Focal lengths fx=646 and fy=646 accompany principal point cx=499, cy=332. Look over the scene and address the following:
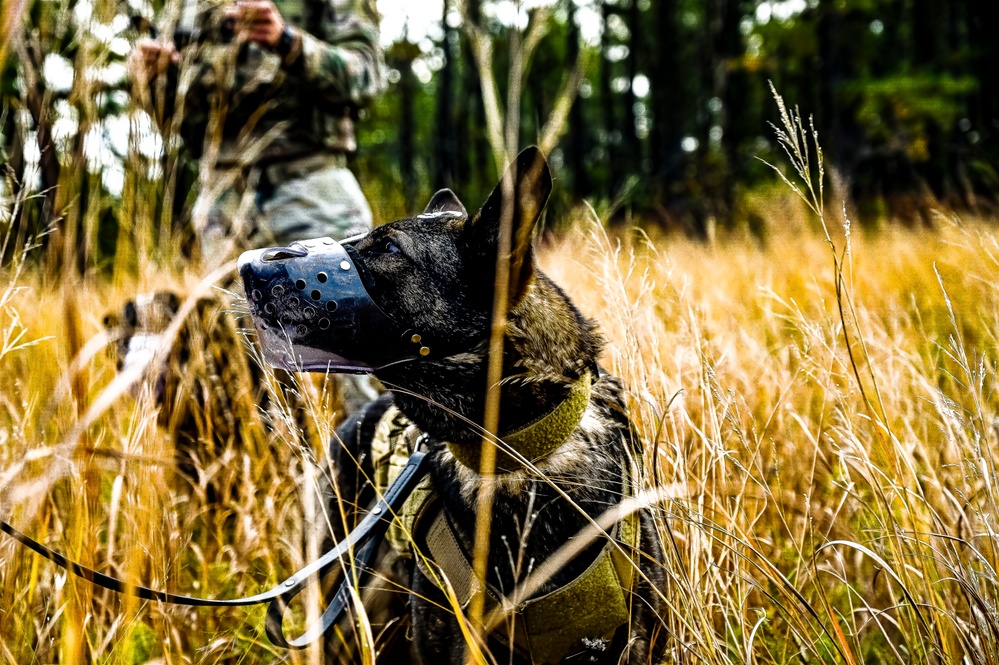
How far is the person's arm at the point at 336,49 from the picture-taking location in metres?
2.22

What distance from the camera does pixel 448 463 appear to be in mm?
1673

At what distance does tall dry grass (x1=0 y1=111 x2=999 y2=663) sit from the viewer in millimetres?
1021

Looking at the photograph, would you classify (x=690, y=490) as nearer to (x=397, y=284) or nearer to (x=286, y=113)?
(x=397, y=284)

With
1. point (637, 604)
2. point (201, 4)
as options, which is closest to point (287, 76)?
point (201, 4)

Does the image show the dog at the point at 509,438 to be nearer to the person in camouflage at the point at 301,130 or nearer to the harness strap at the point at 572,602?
the harness strap at the point at 572,602

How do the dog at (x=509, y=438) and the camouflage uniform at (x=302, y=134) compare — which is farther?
the camouflage uniform at (x=302, y=134)

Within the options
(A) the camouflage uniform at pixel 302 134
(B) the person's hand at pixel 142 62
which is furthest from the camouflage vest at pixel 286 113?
(B) the person's hand at pixel 142 62

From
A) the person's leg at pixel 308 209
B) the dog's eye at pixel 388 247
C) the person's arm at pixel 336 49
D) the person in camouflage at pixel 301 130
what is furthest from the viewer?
the person's leg at pixel 308 209

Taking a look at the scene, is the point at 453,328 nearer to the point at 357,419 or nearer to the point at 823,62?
the point at 357,419

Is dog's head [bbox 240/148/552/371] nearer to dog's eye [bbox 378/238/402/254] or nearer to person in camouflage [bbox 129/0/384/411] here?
dog's eye [bbox 378/238/402/254]

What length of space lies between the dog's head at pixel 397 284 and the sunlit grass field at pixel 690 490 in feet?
0.47

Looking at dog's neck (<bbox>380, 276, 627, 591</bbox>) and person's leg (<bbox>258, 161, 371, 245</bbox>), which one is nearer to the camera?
dog's neck (<bbox>380, 276, 627, 591</bbox>)

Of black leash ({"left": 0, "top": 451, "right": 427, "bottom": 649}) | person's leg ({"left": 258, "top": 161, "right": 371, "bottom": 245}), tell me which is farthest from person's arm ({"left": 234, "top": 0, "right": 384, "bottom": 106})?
black leash ({"left": 0, "top": 451, "right": 427, "bottom": 649})

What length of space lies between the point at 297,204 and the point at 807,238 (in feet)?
13.0
